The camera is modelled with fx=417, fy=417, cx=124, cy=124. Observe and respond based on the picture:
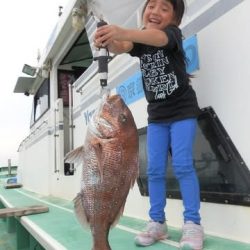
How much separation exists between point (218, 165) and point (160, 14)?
0.97m

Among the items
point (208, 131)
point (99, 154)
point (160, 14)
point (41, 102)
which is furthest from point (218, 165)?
point (41, 102)

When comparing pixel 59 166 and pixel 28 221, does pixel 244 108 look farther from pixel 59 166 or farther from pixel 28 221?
pixel 59 166

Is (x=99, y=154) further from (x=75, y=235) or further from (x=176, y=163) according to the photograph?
(x=75, y=235)

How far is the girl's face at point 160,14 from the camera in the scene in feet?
7.93

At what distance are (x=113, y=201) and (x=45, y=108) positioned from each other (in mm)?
6861

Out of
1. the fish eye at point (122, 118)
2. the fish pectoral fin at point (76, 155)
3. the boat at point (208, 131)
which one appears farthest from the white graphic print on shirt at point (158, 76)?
the fish pectoral fin at point (76, 155)

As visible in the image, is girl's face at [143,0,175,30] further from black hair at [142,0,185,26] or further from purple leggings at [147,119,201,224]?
purple leggings at [147,119,201,224]

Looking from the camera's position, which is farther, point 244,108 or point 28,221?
point 28,221

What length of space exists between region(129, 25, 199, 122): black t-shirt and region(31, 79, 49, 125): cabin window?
5868mm

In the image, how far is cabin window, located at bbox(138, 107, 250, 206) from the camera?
7.66 ft

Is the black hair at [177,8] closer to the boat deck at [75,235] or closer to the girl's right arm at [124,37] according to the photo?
the girl's right arm at [124,37]

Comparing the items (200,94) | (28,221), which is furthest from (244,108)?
(28,221)

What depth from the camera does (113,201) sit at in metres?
1.72

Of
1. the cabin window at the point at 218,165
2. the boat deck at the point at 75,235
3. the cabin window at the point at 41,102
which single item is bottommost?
the boat deck at the point at 75,235
